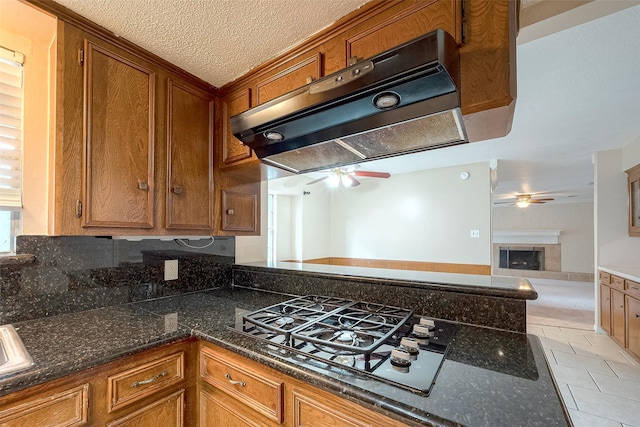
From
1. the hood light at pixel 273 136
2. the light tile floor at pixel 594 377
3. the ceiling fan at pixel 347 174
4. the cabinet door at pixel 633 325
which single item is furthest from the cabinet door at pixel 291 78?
the cabinet door at pixel 633 325

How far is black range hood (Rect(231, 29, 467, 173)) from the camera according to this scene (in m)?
0.83

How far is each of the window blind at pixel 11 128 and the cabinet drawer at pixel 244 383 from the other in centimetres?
109

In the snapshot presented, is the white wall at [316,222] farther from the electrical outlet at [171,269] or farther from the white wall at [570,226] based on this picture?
the white wall at [570,226]

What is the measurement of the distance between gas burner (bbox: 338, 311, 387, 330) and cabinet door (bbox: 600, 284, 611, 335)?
12.6 feet

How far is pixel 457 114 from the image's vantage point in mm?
957

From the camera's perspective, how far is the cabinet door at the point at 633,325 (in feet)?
9.30

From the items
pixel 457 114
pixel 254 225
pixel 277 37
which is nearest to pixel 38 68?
pixel 277 37

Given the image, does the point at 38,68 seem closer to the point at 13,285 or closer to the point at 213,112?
the point at 213,112

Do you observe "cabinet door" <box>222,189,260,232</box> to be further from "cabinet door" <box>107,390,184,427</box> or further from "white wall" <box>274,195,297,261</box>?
"white wall" <box>274,195,297,261</box>

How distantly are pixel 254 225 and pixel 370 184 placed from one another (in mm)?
A: 3728

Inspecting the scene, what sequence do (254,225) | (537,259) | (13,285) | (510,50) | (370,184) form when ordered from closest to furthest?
(510,50) → (13,285) → (254,225) → (370,184) → (537,259)

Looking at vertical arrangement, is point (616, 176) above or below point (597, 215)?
above

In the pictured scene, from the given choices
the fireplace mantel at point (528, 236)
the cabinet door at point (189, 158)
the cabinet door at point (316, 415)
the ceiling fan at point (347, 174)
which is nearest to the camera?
the cabinet door at point (316, 415)

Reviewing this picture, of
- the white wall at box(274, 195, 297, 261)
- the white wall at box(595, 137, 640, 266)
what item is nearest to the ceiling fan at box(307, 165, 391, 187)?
the white wall at box(274, 195, 297, 261)
